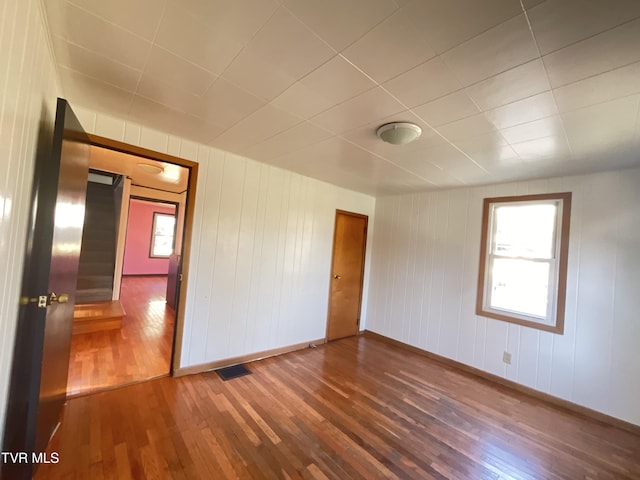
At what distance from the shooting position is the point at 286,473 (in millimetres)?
1603

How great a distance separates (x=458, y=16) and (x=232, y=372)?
10.8ft

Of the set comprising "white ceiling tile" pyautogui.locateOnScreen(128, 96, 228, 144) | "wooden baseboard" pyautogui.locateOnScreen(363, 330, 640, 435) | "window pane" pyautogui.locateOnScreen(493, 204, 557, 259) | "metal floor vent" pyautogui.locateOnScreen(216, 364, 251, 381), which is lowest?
"metal floor vent" pyautogui.locateOnScreen(216, 364, 251, 381)

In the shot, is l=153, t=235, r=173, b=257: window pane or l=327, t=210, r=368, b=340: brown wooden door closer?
l=327, t=210, r=368, b=340: brown wooden door

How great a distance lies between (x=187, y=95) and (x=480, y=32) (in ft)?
5.62

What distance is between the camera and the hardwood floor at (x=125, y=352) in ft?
8.04

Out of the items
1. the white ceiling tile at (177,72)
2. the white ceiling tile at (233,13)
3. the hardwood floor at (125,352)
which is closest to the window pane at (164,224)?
the hardwood floor at (125,352)

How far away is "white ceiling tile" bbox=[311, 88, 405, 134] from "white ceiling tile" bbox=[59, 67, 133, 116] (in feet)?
4.54

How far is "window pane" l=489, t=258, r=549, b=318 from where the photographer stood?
2.93 metres

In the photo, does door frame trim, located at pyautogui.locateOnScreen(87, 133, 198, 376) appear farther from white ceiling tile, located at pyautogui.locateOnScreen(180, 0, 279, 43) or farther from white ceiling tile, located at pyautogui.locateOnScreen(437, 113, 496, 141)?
white ceiling tile, located at pyautogui.locateOnScreen(437, 113, 496, 141)

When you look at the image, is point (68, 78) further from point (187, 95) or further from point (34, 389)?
point (34, 389)

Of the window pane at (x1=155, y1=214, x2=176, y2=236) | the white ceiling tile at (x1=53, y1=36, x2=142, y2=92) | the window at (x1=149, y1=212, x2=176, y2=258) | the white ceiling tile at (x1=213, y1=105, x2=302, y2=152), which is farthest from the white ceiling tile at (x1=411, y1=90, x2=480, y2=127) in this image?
the window pane at (x1=155, y1=214, x2=176, y2=236)

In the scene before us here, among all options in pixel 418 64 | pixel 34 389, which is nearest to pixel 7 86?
pixel 34 389

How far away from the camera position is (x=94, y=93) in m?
1.85

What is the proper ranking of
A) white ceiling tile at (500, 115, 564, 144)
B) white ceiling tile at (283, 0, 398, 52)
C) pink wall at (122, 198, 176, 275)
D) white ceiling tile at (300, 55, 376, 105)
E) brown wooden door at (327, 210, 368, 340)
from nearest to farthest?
white ceiling tile at (283, 0, 398, 52) < white ceiling tile at (300, 55, 376, 105) < white ceiling tile at (500, 115, 564, 144) < brown wooden door at (327, 210, 368, 340) < pink wall at (122, 198, 176, 275)
